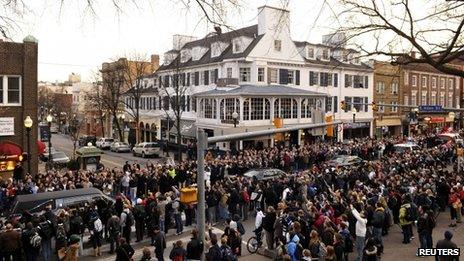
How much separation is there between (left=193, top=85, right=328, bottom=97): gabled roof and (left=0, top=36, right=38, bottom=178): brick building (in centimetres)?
1861

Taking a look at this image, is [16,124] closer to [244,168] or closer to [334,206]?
[244,168]

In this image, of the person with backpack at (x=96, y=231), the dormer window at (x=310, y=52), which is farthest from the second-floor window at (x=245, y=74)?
the person with backpack at (x=96, y=231)

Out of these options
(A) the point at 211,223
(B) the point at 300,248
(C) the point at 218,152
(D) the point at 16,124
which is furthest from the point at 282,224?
(C) the point at 218,152

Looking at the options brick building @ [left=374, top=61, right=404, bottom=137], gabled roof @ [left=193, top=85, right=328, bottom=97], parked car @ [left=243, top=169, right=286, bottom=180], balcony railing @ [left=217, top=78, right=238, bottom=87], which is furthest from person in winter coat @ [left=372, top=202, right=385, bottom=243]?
brick building @ [left=374, top=61, right=404, bottom=137]

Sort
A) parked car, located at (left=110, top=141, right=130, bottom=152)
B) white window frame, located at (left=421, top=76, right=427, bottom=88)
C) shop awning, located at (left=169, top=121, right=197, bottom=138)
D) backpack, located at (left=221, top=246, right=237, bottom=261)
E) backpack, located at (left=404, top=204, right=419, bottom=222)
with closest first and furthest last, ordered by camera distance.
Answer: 1. backpack, located at (left=221, top=246, right=237, bottom=261)
2. backpack, located at (left=404, top=204, right=419, bottom=222)
3. shop awning, located at (left=169, top=121, right=197, bottom=138)
4. parked car, located at (left=110, top=141, right=130, bottom=152)
5. white window frame, located at (left=421, top=76, right=427, bottom=88)

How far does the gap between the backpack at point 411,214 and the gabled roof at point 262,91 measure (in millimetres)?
26416

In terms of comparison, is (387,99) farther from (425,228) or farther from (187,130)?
(425,228)

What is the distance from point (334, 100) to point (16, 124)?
36.2 meters

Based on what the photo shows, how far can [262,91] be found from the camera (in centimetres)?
4312

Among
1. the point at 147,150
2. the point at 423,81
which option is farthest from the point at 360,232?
the point at 423,81

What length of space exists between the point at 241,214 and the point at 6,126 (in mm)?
16193

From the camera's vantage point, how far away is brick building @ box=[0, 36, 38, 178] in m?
27.1

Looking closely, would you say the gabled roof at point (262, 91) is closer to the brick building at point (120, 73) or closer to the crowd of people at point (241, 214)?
the brick building at point (120, 73)

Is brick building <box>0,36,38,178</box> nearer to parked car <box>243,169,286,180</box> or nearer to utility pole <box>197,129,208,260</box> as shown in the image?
parked car <box>243,169,286,180</box>
